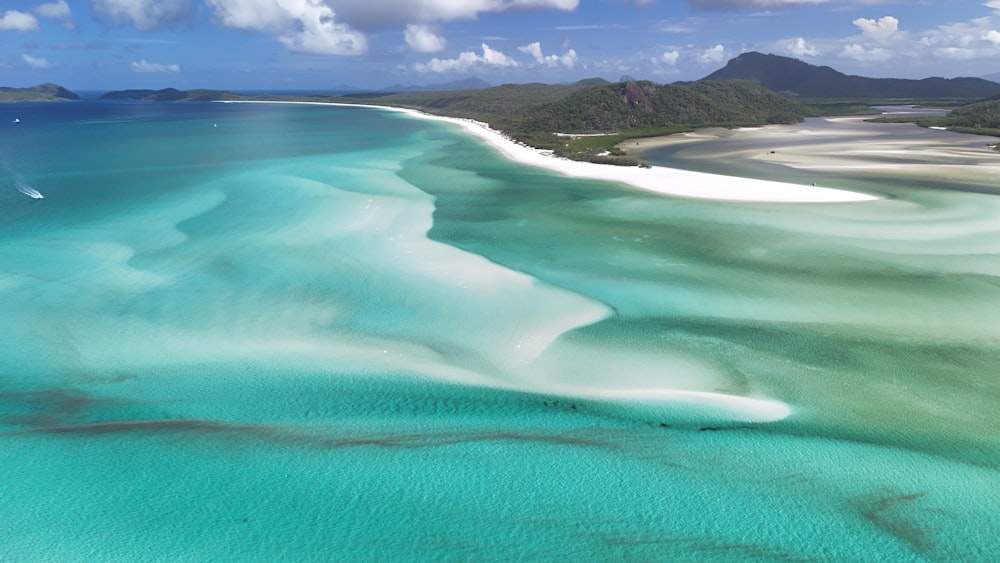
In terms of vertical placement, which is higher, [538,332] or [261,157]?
[261,157]

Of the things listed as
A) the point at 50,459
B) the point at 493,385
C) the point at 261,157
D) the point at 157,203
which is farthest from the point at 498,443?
the point at 261,157

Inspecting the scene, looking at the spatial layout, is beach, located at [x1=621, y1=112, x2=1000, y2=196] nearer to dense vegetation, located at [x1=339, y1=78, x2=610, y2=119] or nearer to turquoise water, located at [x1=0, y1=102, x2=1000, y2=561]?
turquoise water, located at [x1=0, y1=102, x2=1000, y2=561]

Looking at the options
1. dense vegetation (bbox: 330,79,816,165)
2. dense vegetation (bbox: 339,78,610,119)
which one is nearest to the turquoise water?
dense vegetation (bbox: 330,79,816,165)

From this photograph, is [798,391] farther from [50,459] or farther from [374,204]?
Answer: [374,204]

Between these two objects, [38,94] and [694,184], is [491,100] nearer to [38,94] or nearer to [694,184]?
[694,184]

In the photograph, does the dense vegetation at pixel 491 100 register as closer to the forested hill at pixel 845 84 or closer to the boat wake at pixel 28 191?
the boat wake at pixel 28 191

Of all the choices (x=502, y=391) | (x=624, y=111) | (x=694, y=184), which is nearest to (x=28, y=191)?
(x=502, y=391)
